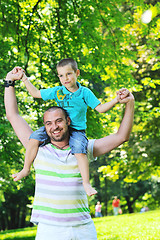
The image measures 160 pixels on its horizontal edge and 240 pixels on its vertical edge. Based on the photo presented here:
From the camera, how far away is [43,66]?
9.41 metres

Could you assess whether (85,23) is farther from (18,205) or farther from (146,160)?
(18,205)

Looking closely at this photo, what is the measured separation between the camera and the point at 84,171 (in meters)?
2.49

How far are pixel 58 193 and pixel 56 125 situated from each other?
0.44m

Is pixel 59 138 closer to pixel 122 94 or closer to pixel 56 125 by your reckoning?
pixel 56 125

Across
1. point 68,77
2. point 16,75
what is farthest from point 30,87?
point 68,77

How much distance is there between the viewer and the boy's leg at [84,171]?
2.49 metres

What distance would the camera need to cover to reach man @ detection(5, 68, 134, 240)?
239 centimetres

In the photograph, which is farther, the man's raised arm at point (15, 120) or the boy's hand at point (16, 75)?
the boy's hand at point (16, 75)

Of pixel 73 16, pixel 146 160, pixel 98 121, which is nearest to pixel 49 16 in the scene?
pixel 73 16

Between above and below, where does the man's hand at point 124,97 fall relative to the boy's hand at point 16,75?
below

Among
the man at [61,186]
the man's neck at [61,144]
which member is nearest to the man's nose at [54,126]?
the man at [61,186]

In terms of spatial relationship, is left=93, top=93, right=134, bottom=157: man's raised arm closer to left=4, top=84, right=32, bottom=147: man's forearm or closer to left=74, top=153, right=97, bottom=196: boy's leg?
left=74, top=153, right=97, bottom=196: boy's leg

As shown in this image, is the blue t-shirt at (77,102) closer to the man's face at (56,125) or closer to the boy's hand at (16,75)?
the man's face at (56,125)

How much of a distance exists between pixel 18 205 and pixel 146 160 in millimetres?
22999
